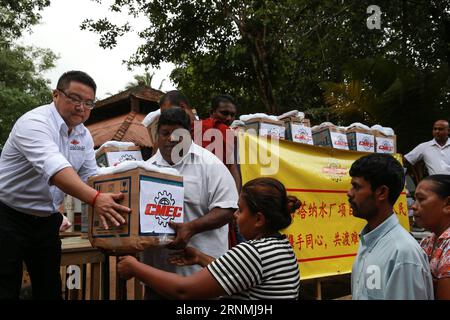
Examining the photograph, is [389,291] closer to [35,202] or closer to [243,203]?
[243,203]

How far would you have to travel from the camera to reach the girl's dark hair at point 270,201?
1.75 metres

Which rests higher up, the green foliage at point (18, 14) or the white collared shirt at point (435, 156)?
the green foliage at point (18, 14)

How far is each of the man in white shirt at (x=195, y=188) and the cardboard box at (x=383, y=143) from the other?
10.7 ft

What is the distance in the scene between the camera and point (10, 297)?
6.80 ft

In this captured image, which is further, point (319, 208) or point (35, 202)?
point (319, 208)

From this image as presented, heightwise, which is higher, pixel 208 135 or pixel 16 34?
pixel 16 34

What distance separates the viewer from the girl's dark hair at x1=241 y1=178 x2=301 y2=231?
1.75 m

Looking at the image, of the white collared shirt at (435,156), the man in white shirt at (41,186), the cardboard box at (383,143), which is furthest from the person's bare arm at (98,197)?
the white collared shirt at (435,156)

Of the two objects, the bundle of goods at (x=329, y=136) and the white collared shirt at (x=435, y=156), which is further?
the white collared shirt at (x=435, y=156)

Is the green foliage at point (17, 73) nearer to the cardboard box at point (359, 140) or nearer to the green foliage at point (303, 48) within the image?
the green foliage at point (303, 48)

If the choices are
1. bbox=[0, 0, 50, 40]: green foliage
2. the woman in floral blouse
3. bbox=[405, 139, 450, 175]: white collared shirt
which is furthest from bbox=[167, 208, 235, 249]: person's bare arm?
bbox=[0, 0, 50, 40]: green foliage

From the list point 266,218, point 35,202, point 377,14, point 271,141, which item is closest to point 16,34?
point 377,14

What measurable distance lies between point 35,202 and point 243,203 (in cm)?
106

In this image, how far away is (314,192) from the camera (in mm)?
4289
